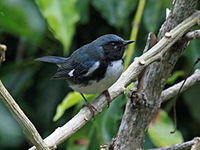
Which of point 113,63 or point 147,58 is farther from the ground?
point 147,58

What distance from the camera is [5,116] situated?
3.39 meters

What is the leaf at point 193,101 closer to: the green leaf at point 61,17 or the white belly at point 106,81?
the white belly at point 106,81

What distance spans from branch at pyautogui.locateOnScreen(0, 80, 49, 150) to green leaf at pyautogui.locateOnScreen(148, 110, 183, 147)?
1.32 meters

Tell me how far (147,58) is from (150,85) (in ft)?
0.55

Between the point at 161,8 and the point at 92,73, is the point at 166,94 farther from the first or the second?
the point at 161,8

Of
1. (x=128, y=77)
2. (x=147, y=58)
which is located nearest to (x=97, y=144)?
(x=128, y=77)

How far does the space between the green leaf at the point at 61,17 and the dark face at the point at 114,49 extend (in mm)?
338

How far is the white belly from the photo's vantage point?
2.47 metres

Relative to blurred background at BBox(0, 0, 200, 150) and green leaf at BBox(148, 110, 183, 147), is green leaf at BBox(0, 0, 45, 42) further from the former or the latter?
green leaf at BBox(148, 110, 183, 147)

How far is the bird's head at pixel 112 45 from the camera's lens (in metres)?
2.74

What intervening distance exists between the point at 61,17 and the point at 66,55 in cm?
97

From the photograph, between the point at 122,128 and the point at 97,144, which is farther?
the point at 97,144

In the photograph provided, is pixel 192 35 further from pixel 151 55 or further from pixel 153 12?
pixel 153 12

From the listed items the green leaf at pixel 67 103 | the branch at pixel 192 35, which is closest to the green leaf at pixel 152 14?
the green leaf at pixel 67 103
